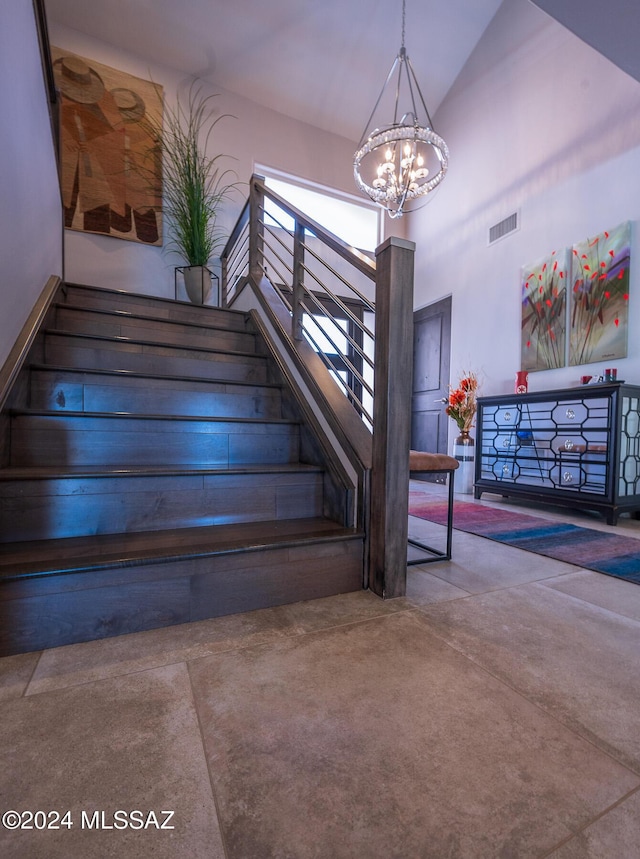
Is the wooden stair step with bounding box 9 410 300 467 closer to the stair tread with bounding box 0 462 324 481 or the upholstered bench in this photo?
the stair tread with bounding box 0 462 324 481

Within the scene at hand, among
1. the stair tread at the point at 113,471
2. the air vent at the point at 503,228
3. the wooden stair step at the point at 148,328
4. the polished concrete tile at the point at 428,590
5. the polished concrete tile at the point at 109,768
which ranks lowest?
the polished concrete tile at the point at 428,590

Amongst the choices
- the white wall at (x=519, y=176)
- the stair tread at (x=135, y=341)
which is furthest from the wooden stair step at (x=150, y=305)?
the white wall at (x=519, y=176)

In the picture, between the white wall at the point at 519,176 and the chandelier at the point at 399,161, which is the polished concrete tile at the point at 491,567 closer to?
the white wall at the point at 519,176

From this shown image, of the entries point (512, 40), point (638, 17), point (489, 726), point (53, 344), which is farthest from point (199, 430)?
point (512, 40)

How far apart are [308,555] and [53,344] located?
60.5 inches

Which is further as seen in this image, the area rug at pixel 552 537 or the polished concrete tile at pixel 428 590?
the area rug at pixel 552 537

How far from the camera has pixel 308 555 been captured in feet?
4.33

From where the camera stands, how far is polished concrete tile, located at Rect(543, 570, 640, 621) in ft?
4.37

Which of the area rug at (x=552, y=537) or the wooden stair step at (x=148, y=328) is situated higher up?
the wooden stair step at (x=148, y=328)

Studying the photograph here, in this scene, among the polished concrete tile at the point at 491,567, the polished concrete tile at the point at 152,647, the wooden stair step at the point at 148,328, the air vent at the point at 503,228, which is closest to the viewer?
the polished concrete tile at the point at 152,647

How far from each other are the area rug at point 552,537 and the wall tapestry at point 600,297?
5.12 feet

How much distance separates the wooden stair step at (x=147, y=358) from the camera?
6.16 ft

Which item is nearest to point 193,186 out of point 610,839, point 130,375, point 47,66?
point 47,66

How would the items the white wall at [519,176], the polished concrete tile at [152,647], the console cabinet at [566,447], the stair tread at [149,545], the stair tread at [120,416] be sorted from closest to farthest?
the polished concrete tile at [152,647], the stair tread at [149,545], the stair tread at [120,416], the console cabinet at [566,447], the white wall at [519,176]
